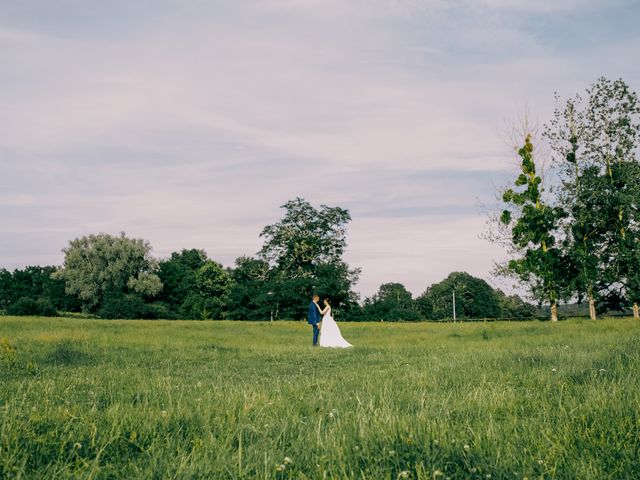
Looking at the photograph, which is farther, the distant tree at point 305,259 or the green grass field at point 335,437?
the distant tree at point 305,259

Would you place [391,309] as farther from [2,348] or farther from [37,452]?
[37,452]

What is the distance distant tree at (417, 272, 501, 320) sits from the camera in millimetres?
119938

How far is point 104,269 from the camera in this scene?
87.9 m

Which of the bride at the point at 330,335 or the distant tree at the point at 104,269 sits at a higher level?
the distant tree at the point at 104,269

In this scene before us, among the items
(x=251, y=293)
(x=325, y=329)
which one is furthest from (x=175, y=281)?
(x=325, y=329)

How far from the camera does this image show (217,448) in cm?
406

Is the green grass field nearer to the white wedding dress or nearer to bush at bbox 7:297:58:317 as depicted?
the white wedding dress

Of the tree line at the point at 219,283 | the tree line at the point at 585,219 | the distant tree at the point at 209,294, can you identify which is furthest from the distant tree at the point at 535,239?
the distant tree at the point at 209,294

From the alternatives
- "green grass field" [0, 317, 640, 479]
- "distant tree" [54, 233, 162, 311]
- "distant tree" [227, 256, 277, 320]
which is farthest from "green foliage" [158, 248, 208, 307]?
"green grass field" [0, 317, 640, 479]

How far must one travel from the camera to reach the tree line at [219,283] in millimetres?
73500

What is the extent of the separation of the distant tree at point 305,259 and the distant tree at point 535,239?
28.0 m

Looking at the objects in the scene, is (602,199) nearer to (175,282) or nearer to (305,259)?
(305,259)

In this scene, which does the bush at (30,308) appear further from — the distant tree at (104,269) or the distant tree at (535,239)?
the distant tree at (535,239)

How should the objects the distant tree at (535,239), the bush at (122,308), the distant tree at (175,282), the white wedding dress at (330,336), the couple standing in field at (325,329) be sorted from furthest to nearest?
the distant tree at (175,282) < the bush at (122,308) < the distant tree at (535,239) < the white wedding dress at (330,336) < the couple standing in field at (325,329)
